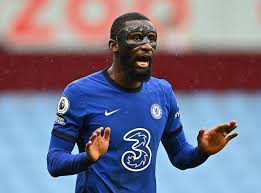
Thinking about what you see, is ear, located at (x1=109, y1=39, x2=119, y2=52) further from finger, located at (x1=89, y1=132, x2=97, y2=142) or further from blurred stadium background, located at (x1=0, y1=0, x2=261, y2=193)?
blurred stadium background, located at (x1=0, y1=0, x2=261, y2=193)

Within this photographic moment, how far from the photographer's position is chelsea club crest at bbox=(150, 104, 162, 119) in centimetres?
562

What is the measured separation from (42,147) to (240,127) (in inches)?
96.4

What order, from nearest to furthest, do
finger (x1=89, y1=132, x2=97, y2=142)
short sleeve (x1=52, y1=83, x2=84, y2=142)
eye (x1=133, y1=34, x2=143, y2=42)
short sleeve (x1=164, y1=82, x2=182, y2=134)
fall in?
finger (x1=89, y1=132, x2=97, y2=142)
short sleeve (x1=52, y1=83, x2=84, y2=142)
eye (x1=133, y1=34, x2=143, y2=42)
short sleeve (x1=164, y1=82, x2=182, y2=134)

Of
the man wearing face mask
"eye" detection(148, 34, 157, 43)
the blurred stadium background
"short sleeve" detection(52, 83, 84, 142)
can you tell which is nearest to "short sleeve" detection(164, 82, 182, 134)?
the man wearing face mask

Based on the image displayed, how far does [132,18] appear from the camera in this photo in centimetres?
562

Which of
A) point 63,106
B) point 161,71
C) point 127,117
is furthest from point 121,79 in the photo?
point 161,71

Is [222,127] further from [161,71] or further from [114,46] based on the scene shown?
[161,71]

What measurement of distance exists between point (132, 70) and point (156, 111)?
263 mm

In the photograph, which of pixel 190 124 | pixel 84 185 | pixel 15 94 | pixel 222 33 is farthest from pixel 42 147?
pixel 84 185

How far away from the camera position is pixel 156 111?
5.64m

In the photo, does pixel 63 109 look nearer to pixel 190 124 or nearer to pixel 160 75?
pixel 160 75

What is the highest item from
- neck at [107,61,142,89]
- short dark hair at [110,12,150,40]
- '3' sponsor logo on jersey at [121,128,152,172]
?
short dark hair at [110,12,150,40]

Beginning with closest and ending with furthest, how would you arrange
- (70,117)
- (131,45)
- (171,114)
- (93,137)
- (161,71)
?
(93,137) < (70,117) < (131,45) < (171,114) < (161,71)

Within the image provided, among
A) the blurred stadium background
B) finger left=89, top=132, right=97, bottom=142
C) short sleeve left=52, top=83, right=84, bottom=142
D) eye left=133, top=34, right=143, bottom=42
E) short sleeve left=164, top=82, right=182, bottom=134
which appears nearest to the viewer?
finger left=89, top=132, right=97, bottom=142
